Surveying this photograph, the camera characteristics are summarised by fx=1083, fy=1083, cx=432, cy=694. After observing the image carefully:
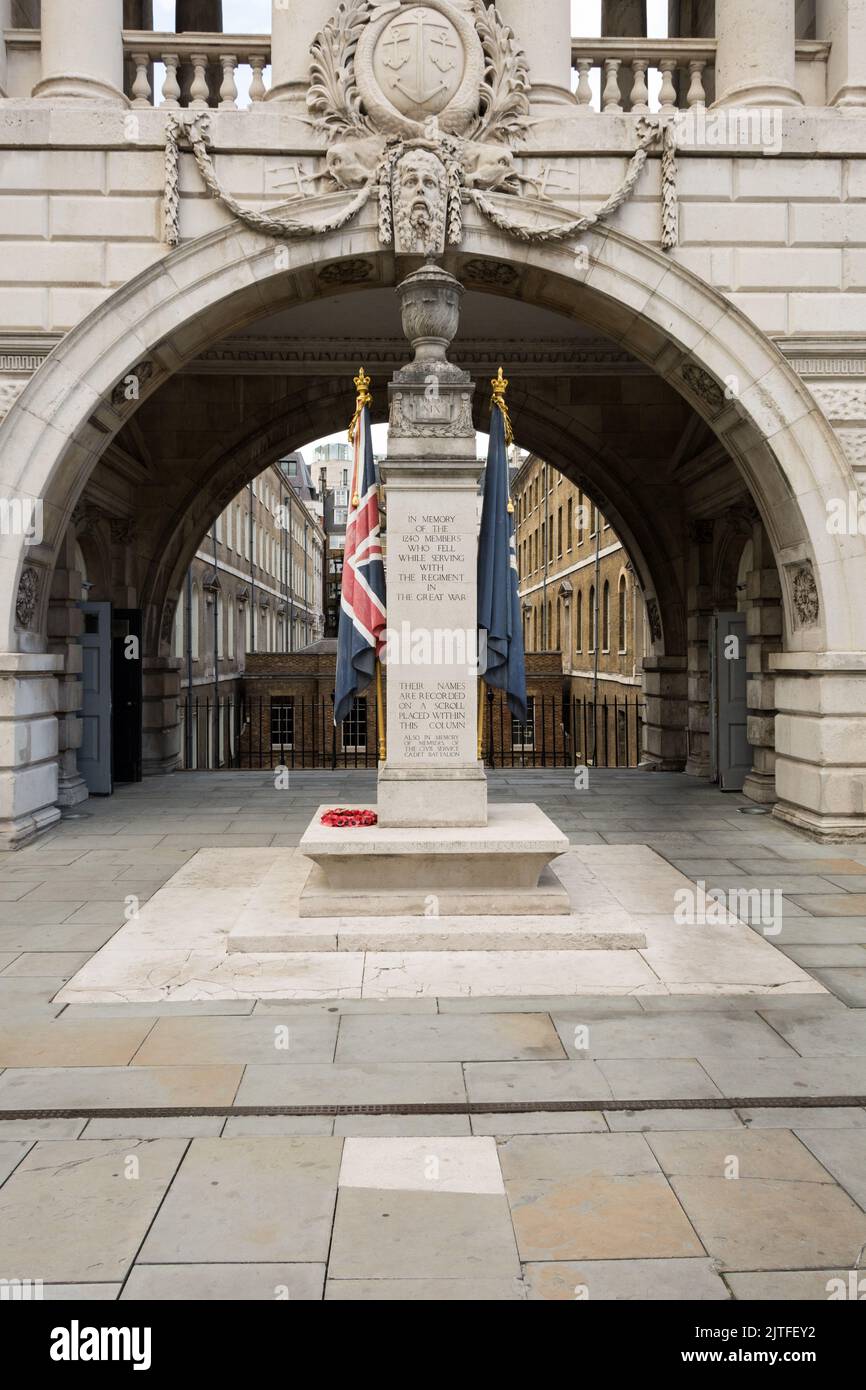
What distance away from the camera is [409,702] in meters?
7.77

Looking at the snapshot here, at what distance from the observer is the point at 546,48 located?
11.6 metres

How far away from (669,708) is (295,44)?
1066 cm

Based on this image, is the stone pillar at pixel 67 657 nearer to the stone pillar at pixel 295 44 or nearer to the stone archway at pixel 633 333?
the stone archway at pixel 633 333

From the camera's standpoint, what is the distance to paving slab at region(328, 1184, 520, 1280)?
3.16m

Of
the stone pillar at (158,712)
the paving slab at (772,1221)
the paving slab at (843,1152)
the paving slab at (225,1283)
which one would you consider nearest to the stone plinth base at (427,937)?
the paving slab at (843,1152)

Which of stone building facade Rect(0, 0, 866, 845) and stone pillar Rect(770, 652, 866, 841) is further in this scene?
stone building facade Rect(0, 0, 866, 845)

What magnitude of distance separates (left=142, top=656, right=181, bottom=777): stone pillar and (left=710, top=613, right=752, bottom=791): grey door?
27.6 feet

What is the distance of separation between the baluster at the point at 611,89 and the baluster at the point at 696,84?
2.69 ft

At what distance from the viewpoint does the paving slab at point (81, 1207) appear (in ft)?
10.5

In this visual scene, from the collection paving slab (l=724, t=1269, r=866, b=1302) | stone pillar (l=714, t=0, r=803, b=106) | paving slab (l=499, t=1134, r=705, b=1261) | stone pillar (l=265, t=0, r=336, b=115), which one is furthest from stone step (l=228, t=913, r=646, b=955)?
stone pillar (l=714, t=0, r=803, b=106)

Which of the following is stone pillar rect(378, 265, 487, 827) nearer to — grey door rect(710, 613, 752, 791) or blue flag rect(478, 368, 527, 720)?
blue flag rect(478, 368, 527, 720)

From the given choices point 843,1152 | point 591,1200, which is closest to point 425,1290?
point 591,1200

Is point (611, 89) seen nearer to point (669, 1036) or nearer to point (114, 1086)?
point (669, 1036)

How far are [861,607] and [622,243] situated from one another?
177 inches
